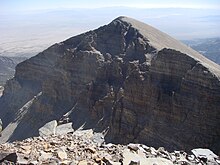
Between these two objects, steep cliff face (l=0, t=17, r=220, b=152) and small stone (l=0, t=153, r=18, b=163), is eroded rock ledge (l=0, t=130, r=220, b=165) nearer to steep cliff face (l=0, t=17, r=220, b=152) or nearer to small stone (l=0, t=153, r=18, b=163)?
small stone (l=0, t=153, r=18, b=163)

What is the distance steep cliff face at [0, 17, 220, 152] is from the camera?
156 ft

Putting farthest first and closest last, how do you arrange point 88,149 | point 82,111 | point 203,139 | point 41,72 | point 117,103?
point 41,72, point 82,111, point 117,103, point 203,139, point 88,149

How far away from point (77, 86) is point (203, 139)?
1380 inches

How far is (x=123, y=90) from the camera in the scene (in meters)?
61.2

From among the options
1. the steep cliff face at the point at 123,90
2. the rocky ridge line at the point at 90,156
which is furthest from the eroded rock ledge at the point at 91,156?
the steep cliff face at the point at 123,90

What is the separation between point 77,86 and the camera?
7650cm

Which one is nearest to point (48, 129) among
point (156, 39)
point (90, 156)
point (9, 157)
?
point (156, 39)

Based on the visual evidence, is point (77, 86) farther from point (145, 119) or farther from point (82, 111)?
point (145, 119)

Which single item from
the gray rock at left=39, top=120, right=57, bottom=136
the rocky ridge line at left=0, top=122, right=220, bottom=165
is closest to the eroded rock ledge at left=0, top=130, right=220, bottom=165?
the rocky ridge line at left=0, top=122, right=220, bottom=165

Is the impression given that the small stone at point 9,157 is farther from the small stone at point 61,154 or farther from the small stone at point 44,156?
the small stone at point 61,154

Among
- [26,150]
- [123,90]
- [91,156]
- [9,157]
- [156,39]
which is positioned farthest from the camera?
[156,39]

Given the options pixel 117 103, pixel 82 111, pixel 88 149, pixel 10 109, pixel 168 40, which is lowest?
pixel 10 109

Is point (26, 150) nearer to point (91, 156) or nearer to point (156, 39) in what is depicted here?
point (91, 156)

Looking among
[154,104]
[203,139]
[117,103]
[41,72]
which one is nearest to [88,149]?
[203,139]
